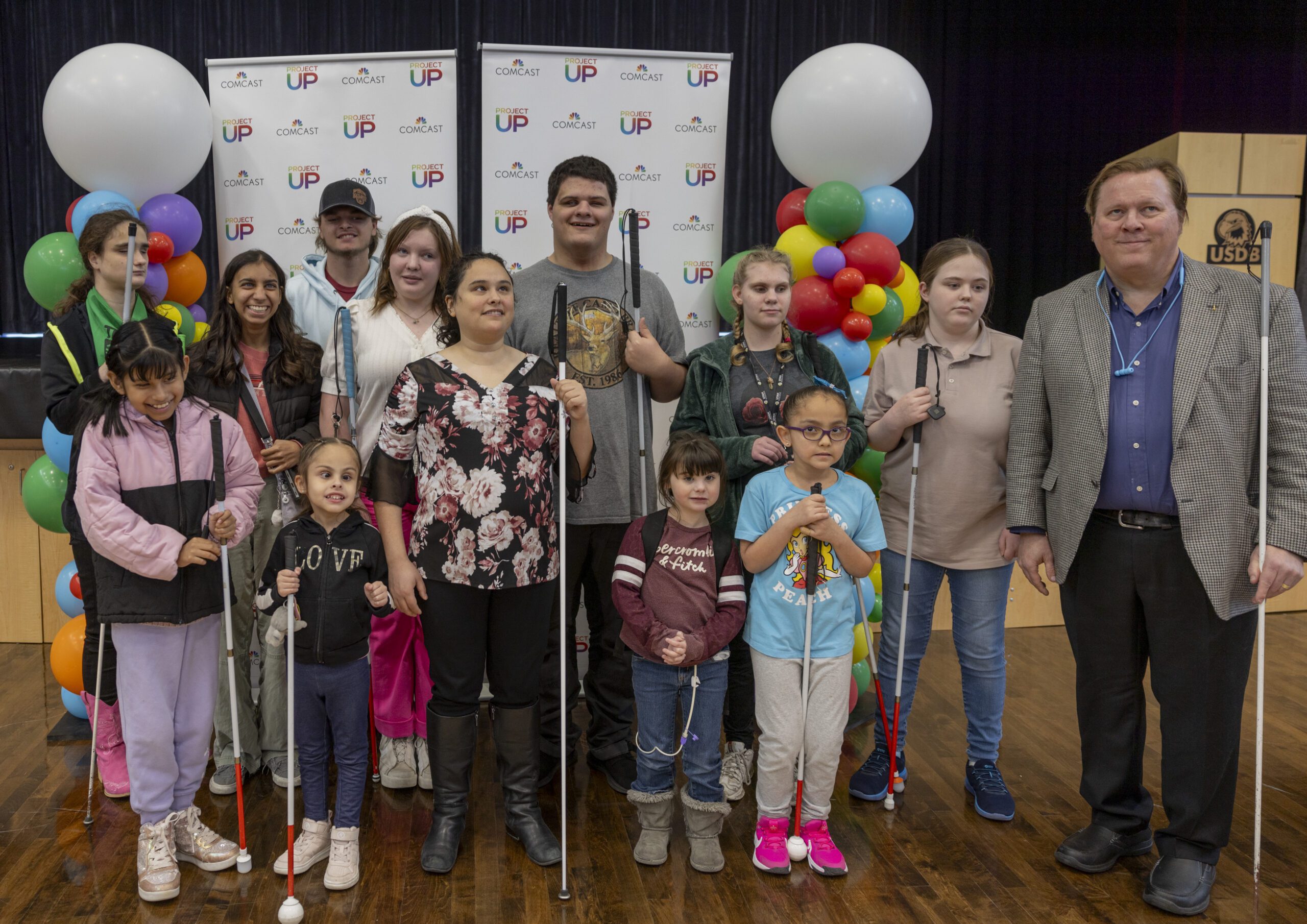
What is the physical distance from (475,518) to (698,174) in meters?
2.50

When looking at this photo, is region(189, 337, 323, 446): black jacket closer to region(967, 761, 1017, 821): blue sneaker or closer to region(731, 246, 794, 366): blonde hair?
region(731, 246, 794, 366): blonde hair

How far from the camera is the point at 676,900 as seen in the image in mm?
2389

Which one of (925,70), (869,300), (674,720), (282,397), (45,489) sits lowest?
(674,720)

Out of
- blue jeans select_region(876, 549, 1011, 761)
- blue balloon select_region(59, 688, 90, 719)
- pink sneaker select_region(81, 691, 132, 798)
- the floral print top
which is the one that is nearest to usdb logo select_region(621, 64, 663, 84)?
the floral print top

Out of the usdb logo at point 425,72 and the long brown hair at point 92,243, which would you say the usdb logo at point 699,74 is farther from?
the long brown hair at point 92,243

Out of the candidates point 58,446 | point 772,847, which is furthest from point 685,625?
point 58,446

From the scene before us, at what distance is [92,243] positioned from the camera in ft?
9.47

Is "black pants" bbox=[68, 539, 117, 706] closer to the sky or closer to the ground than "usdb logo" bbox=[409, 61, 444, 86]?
closer to the ground

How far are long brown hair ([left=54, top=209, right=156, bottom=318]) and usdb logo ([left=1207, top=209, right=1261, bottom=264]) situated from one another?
536 centimetres

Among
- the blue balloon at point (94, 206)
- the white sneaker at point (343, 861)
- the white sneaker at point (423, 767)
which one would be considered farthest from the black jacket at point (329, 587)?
the blue balloon at point (94, 206)

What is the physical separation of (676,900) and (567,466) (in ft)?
3.77

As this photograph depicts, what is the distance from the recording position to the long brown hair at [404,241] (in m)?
2.80

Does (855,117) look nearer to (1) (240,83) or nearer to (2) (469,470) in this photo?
(2) (469,470)

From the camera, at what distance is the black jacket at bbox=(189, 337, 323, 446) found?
2.81 m
